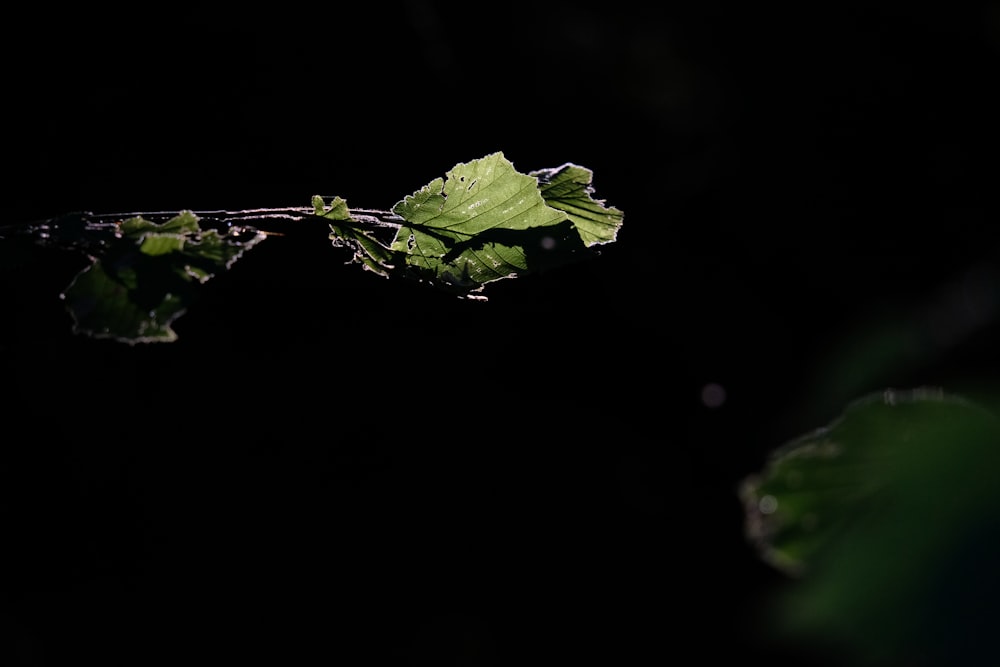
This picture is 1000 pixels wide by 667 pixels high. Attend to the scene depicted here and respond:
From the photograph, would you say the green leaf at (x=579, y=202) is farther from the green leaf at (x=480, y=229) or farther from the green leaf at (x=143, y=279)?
the green leaf at (x=143, y=279)

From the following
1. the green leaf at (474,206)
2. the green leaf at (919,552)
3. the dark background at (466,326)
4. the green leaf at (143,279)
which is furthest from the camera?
the dark background at (466,326)

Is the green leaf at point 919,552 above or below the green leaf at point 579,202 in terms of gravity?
below

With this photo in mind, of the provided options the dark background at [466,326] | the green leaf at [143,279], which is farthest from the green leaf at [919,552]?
the dark background at [466,326]

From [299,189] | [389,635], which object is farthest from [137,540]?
[299,189]

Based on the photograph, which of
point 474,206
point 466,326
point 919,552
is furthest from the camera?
point 466,326

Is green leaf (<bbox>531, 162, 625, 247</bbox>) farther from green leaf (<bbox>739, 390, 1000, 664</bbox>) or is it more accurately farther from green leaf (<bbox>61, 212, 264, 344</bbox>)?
green leaf (<bbox>739, 390, 1000, 664</bbox>)

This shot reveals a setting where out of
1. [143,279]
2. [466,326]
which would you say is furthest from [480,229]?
[466,326]

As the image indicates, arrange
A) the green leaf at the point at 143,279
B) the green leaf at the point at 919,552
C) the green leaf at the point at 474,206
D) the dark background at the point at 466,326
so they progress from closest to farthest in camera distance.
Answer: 1. the green leaf at the point at 919,552
2. the green leaf at the point at 143,279
3. the green leaf at the point at 474,206
4. the dark background at the point at 466,326

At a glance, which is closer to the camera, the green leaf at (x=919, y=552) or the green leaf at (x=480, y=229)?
the green leaf at (x=919, y=552)

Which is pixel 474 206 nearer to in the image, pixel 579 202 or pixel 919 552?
pixel 579 202
